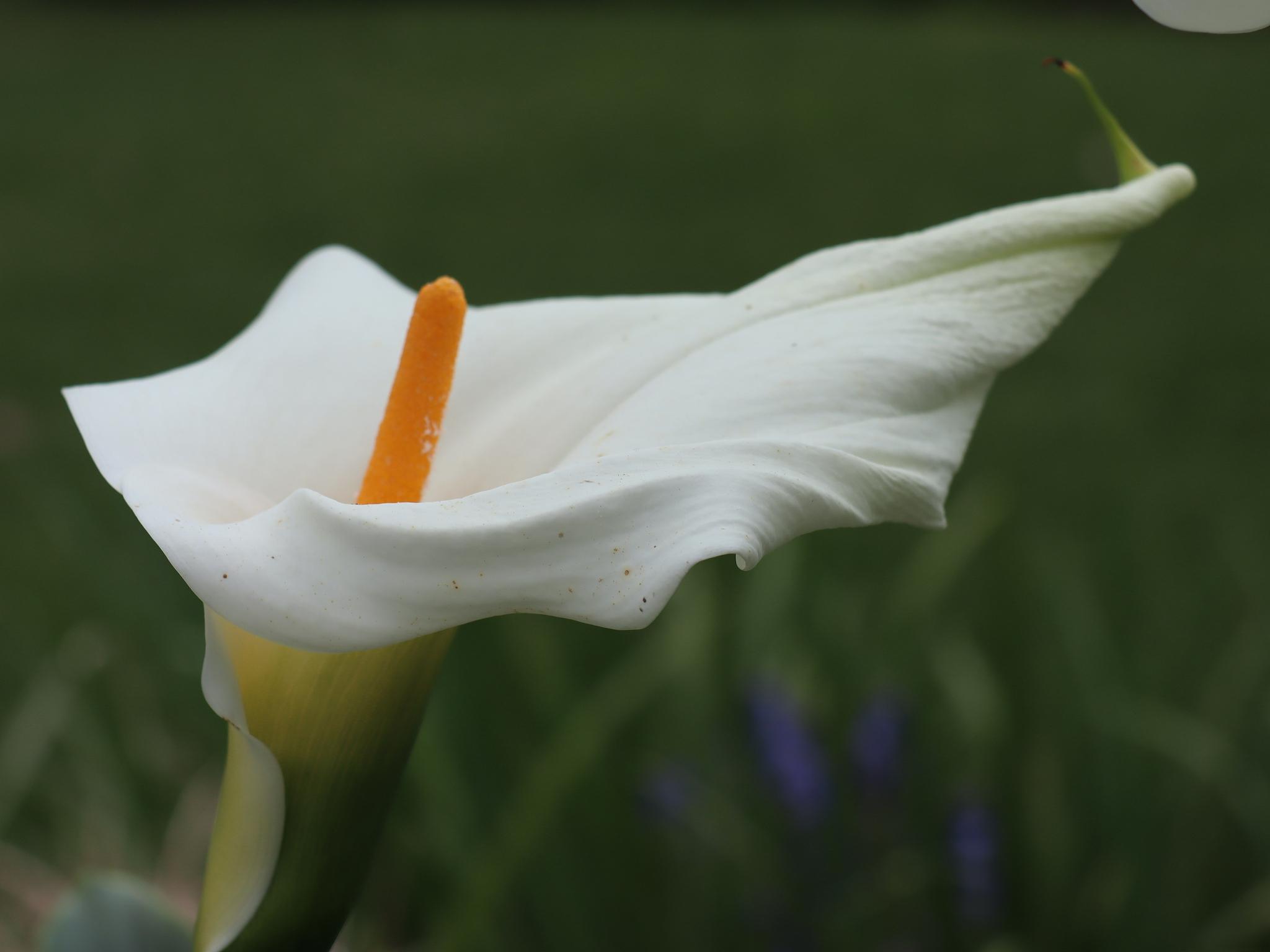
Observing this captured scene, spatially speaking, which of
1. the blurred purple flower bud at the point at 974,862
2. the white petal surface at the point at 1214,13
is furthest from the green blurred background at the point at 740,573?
the white petal surface at the point at 1214,13

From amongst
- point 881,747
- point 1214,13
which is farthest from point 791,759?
point 1214,13

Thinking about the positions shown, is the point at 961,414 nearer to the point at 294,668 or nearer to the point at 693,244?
the point at 294,668

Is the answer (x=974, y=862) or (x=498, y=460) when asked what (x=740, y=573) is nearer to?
(x=974, y=862)

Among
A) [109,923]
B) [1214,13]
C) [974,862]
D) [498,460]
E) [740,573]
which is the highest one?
[1214,13]

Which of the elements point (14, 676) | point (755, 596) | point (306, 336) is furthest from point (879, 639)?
point (14, 676)

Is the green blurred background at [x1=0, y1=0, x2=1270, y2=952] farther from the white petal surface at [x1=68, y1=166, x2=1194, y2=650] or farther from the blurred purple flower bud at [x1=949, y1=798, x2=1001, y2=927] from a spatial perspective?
the white petal surface at [x1=68, y1=166, x2=1194, y2=650]

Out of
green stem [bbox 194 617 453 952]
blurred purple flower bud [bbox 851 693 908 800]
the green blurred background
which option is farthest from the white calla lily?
blurred purple flower bud [bbox 851 693 908 800]
